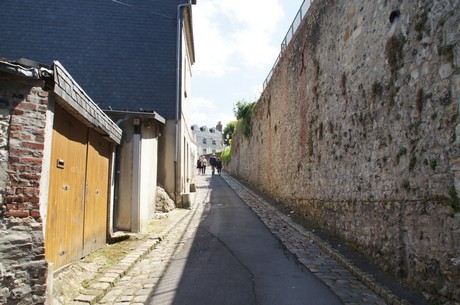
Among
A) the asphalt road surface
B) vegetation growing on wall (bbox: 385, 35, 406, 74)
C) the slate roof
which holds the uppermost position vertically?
the slate roof

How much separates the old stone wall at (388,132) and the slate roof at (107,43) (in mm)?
4819

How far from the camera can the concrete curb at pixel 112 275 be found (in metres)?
4.18

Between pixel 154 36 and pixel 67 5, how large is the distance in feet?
10.7

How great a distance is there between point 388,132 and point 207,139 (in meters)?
67.6

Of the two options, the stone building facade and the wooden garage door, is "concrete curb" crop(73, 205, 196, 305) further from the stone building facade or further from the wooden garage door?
the stone building facade

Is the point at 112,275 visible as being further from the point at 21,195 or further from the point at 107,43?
the point at 107,43

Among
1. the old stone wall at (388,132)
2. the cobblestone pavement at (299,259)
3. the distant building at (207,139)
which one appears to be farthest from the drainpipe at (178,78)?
the distant building at (207,139)

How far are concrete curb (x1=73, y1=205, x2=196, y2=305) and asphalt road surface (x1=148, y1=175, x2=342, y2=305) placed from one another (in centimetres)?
62

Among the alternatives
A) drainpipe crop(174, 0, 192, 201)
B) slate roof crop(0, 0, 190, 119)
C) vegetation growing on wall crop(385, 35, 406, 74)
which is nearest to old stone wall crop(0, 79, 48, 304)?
vegetation growing on wall crop(385, 35, 406, 74)

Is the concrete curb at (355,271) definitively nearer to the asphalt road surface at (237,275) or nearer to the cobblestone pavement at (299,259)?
the cobblestone pavement at (299,259)

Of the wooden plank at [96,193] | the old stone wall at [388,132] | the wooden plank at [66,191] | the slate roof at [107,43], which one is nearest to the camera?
the old stone wall at [388,132]

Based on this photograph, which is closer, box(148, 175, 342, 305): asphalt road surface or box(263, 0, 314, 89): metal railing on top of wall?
box(148, 175, 342, 305): asphalt road surface

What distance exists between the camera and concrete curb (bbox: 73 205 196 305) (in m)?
4.18

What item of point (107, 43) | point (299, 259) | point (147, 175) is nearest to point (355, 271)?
point (299, 259)
